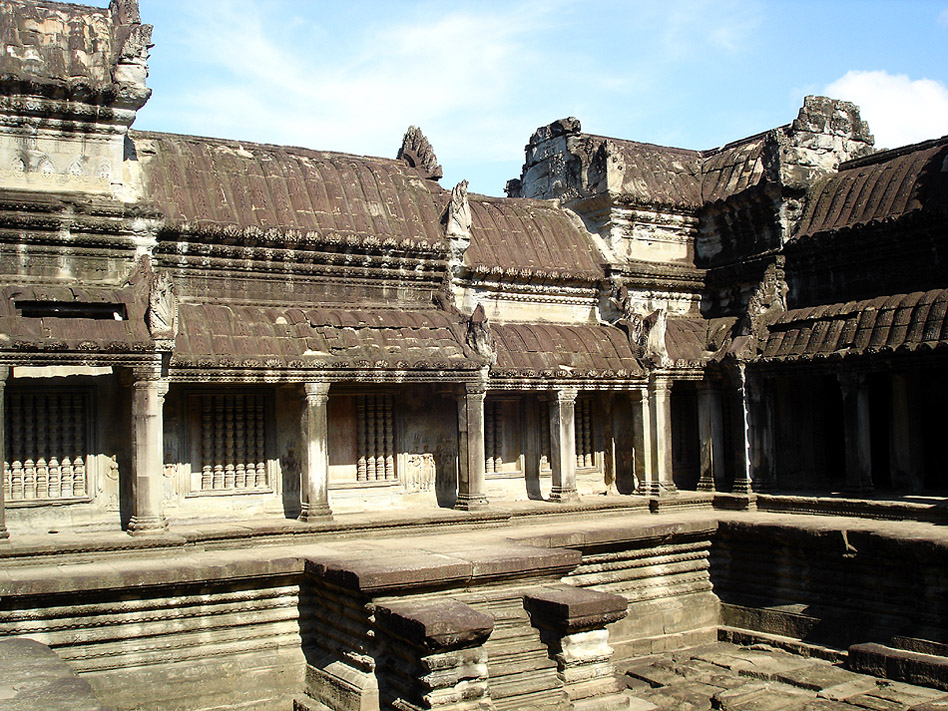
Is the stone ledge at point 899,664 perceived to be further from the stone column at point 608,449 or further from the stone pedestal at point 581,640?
the stone column at point 608,449

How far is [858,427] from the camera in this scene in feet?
50.4

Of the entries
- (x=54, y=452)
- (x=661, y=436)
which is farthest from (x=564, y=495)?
(x=54, y=452)

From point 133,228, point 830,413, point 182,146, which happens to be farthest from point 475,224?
point 830,413

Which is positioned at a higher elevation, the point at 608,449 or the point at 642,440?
the point at 642,440

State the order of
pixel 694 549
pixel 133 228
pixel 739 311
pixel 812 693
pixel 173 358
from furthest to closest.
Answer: pixel 739 311, pixel 694 549, pixel 133 228, pixel 173 358, pixel 812 693

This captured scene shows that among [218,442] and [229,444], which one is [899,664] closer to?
[229,444]

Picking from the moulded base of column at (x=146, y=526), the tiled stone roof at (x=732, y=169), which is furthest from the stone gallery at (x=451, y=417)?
the tiled stone roof at (x=732, y=169)

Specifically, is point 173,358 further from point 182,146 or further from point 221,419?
point 182,146

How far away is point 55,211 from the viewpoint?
496 inches

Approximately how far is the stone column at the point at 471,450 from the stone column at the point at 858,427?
580 centimetres

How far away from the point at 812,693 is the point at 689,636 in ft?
9.02

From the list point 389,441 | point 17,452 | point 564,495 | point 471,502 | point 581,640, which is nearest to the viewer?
point 581,640

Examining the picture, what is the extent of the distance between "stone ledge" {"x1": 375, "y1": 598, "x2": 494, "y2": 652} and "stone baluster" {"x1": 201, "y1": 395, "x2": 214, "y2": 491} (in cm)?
536

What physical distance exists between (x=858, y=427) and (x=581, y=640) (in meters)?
7.64
